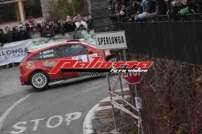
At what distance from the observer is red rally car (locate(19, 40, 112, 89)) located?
84.4 ft

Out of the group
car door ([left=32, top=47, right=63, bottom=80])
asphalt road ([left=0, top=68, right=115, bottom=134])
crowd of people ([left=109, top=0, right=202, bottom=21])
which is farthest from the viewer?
car door ([left=32, top=47, right=63, bottom=80])

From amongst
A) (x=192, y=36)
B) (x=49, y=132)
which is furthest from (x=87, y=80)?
(x=192, y=36)

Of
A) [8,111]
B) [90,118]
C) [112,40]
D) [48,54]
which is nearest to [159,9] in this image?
[112,40]

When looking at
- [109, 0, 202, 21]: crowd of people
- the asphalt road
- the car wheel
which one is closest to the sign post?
[109, 0, 202, 21]: crowd of people

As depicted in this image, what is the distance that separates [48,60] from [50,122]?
26.0 ft

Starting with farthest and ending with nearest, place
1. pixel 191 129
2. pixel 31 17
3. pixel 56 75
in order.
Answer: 1. pixel 31 17
2. pixel 56 75
3. pixel 191 129

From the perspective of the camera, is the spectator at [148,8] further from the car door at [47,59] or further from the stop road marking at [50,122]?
the car door at [47,59]

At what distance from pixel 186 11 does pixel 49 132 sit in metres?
6.25

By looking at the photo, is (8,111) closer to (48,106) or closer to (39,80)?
(48,106)

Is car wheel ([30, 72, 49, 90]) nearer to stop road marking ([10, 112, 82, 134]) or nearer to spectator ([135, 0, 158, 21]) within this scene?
stop road marking ([10, 112, 82, 134])

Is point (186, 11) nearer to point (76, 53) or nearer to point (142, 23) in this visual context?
point (142, 23)

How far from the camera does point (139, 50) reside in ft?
49.9

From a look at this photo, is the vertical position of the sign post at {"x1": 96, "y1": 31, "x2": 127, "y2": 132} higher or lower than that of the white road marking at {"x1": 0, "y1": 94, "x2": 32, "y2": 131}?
higher

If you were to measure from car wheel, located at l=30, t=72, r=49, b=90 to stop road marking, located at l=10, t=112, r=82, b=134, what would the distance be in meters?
6.59
